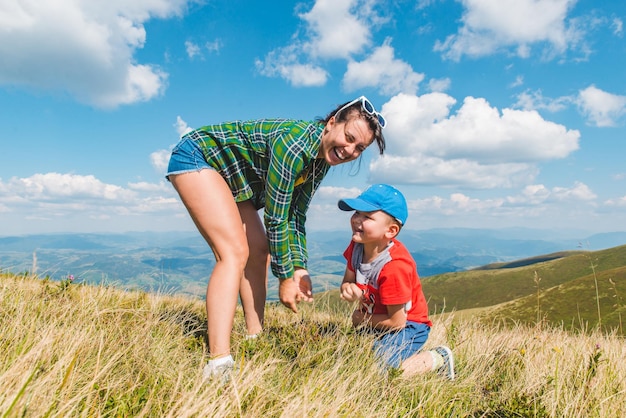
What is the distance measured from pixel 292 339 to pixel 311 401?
1.63m

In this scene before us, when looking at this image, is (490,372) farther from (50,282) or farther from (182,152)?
(50,282)

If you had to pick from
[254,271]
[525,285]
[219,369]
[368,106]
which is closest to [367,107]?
[368,106]

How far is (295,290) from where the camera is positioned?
13.0 ft

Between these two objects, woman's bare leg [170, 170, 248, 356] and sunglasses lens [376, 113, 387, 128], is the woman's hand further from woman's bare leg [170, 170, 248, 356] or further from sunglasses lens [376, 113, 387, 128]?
sunglasses lens [376, 113, 387, 128]

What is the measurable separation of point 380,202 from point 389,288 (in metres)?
0.88

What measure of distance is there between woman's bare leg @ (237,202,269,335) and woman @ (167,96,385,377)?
41 cm

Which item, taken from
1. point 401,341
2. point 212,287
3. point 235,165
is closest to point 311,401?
point 212,287

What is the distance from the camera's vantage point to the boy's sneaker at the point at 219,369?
8.55ft

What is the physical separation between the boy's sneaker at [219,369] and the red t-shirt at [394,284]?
1.61 metres

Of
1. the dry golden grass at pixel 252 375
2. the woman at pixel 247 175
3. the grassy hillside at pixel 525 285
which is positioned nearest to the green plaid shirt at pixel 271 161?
the woman at pixel 247 175

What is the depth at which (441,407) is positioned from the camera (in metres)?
2.70

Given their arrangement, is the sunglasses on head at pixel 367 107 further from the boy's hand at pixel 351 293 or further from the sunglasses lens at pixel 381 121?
the boy's hand at pixel 351 293

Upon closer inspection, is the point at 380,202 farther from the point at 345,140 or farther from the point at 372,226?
the point at 345,140

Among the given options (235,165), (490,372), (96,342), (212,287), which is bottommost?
(490,372)
